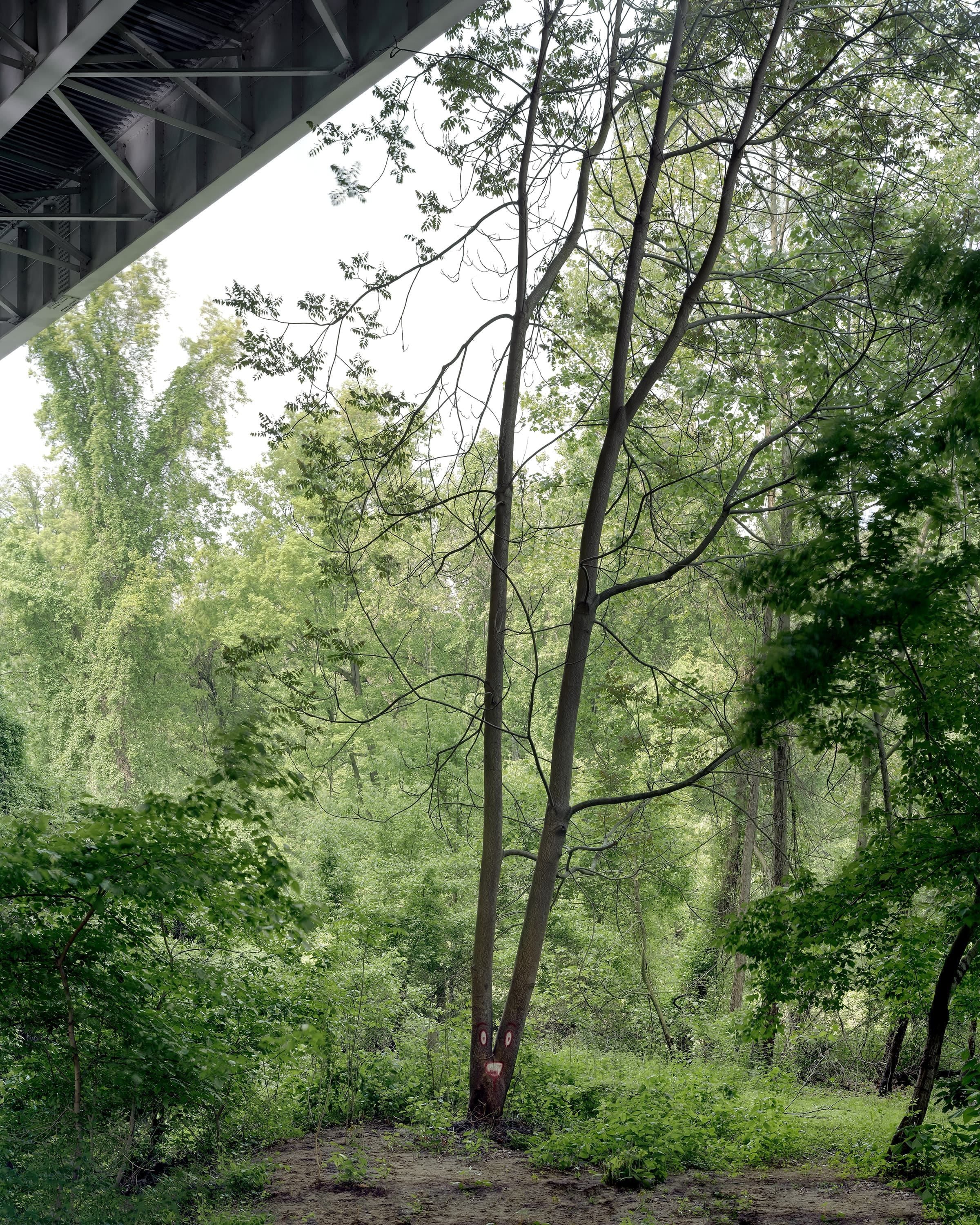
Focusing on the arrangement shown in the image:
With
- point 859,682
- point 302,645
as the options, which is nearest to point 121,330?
point 302,645

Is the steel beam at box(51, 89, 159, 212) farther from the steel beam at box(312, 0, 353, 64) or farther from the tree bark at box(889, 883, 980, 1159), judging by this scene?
the tree bark at box(889, 883, 980, 1159)

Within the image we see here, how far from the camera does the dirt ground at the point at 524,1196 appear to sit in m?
6.04

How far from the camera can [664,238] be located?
1056 centimetres

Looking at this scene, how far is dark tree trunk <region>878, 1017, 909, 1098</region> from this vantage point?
10.4 m

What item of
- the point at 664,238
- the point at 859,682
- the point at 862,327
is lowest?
the point at 859,682

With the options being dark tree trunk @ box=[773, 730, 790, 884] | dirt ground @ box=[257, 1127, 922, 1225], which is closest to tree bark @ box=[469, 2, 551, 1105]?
dirt ground @ box=[257, 1127, 922, 1225]

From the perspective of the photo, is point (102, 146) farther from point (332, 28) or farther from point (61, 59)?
point (332, 28)

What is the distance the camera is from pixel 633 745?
1385cm

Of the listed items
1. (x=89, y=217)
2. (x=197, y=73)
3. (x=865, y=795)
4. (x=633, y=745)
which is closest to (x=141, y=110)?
(x=197, y=73)

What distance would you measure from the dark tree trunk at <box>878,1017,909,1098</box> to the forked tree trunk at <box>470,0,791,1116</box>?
3925 millimetres

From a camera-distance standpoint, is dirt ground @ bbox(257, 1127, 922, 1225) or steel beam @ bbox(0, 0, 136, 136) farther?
steel beam @ bbox(0, 0, 136, 136)

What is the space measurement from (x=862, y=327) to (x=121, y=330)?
1050 inches

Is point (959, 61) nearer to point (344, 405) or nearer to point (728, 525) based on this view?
point (728, 525)

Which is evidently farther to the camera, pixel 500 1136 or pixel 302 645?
pixel 302 645
